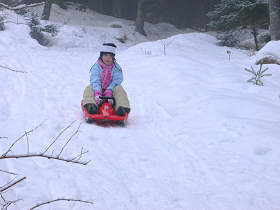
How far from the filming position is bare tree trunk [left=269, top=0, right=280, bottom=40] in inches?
454

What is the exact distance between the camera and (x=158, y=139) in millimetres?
5035

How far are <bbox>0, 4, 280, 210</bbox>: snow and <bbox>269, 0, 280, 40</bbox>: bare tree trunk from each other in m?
2.40

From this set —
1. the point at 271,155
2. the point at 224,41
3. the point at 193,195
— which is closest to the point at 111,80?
the point at 271,155

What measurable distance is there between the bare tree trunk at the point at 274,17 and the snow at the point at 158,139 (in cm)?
240

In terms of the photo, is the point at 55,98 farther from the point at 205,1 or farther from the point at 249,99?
the point at 205,1

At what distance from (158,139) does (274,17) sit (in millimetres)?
8239

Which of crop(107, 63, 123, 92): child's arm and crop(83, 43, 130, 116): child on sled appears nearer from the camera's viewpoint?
crop(83, 43, 130, 116): child on sled

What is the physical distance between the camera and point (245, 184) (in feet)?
11.8

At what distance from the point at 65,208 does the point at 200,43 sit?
12744 millimetres

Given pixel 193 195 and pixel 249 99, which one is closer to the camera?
pixel 193 195

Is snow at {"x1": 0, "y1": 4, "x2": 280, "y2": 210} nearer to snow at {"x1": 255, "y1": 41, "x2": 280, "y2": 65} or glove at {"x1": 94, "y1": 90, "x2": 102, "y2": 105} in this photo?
glove at {"x1": 94, "y1": 90, "x2": 102, "y2": 105}

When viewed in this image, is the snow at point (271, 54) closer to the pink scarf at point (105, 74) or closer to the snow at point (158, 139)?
the snow at point (158, 139)

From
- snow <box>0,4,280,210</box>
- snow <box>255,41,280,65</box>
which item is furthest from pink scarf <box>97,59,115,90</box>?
snow <box>255,41,280,65</box>

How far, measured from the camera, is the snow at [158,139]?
3.23 m
